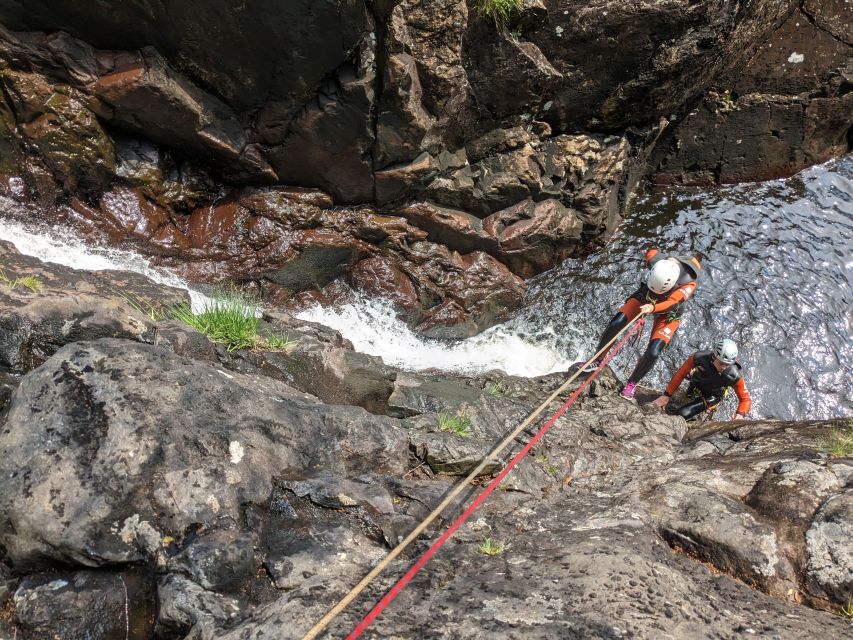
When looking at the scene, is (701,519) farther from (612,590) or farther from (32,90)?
(32,90)

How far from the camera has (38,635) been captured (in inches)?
74.4

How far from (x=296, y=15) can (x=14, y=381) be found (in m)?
4.54

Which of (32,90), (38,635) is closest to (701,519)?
(38,635)

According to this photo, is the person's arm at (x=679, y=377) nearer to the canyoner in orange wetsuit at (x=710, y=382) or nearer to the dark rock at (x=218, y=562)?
the canyoner in orange wetsuit at (x=710, y=382)

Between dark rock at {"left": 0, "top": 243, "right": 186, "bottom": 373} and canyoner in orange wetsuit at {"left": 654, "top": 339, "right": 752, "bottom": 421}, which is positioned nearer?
dark rock at {"left": 0, "top": 243, "right": 186, "bottom": 373}

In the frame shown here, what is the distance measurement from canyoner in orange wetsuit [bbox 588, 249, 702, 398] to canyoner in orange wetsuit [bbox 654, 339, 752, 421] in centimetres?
51

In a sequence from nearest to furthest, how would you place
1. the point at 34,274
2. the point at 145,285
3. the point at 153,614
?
the point at 153,614
the point at 34,274
the point at 145,285

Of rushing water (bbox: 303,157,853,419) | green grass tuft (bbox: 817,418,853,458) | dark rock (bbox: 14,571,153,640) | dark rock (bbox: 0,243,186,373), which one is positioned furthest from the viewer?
rushing water (bbox: 303,157,853,419)

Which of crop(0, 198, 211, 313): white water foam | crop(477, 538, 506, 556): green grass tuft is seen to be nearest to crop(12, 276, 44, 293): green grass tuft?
crop(0, 198, 211, 313): white water foam

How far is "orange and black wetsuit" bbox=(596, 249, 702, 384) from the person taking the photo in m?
6.09

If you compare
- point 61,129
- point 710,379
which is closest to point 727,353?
point 710,379

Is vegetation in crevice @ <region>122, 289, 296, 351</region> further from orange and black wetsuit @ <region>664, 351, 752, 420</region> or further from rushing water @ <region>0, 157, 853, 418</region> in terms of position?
orange and black wetsuit @ <region>664, 351, 752, 420</region>

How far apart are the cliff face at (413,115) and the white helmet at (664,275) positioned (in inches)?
95.3

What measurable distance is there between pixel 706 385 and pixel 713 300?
2.14 metres
